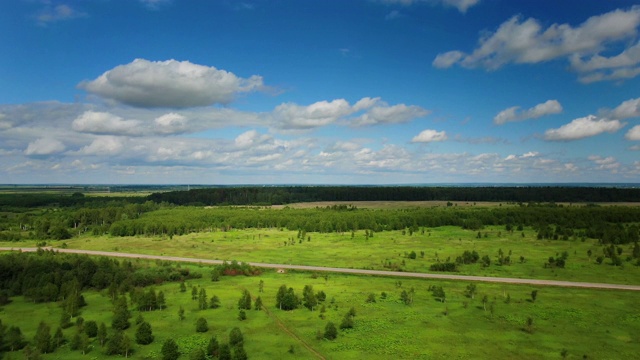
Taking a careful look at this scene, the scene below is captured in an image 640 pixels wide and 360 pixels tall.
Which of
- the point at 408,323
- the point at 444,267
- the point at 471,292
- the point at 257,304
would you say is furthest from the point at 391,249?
the point at 408,323

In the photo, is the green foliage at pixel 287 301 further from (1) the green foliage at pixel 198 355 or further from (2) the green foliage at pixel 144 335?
(1) the green foliage at pixel 198 355

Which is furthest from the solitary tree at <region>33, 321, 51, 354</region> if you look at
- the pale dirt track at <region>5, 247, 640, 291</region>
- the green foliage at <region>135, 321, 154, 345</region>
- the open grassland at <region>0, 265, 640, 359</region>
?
the pale dirt track at <region>5, 247, 640, 291</region>

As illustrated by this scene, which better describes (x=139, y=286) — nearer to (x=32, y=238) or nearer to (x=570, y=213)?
(x=32, y=238)

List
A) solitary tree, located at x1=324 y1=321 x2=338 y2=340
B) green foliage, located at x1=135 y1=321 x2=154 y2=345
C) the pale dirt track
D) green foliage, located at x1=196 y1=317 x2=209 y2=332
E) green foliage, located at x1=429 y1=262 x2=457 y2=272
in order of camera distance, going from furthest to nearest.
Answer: green foliage, located at x1=429 y1=262 x2=457 y2=272
the pale dirt track
green foliage, located at x1=196 y1=317 x2=209 y2=332
solitary tree, located at x1=324 y1=321 x2=338 y2=340
green foliage, located at x1=135 y1=321 x2=154 y2=345

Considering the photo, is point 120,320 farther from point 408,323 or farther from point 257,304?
point 408,323

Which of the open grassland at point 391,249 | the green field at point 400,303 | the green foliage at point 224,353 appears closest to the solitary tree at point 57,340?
the green field at point 400,303

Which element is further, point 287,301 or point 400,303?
point 400,303

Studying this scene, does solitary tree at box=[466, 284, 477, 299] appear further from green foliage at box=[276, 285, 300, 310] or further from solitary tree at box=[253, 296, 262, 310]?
solitary tree at box=[253, 296, 262, 310]
